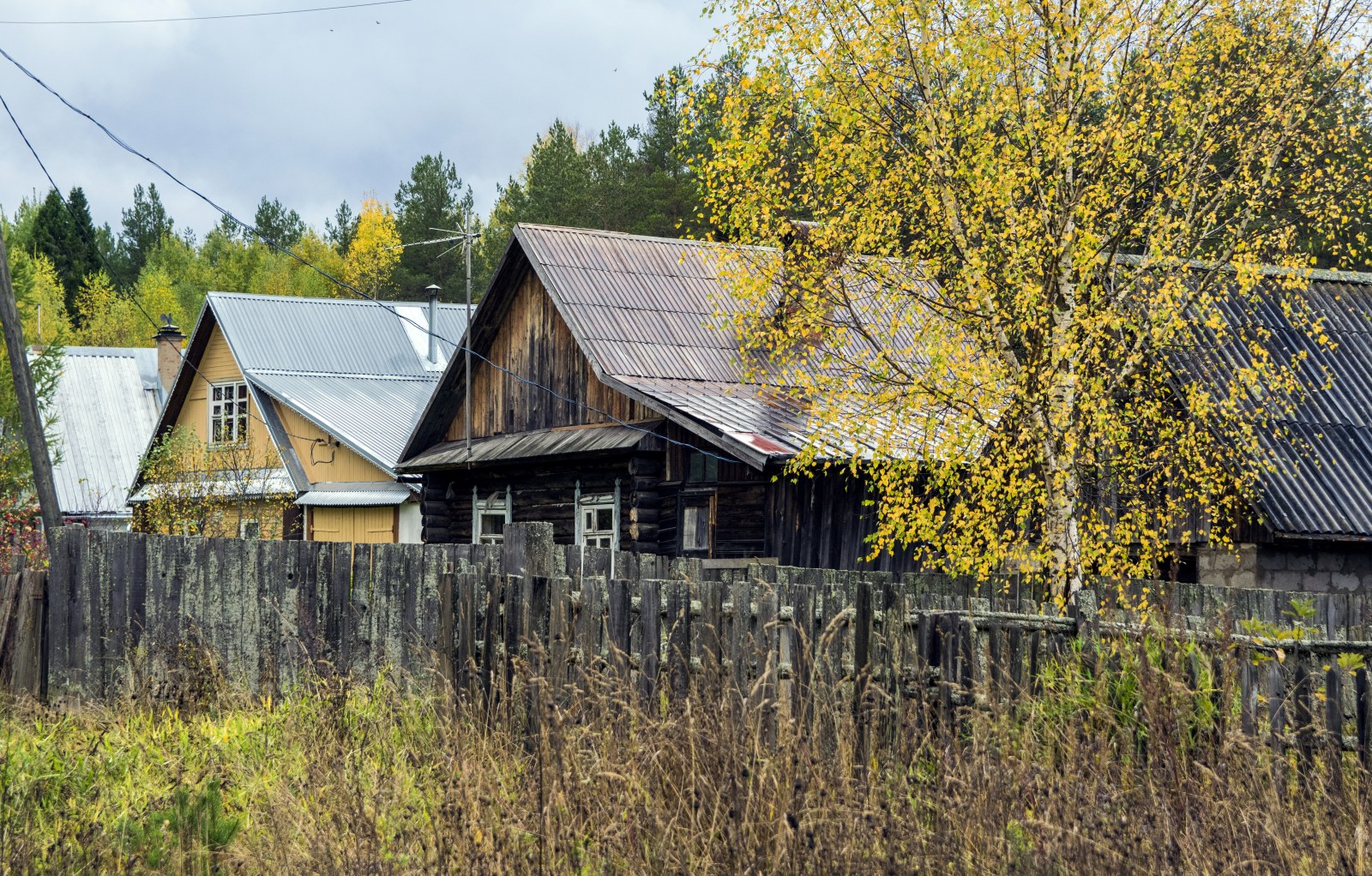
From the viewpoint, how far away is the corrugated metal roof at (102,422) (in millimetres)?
35281

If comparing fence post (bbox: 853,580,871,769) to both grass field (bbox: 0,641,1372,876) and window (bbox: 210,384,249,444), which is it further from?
window (bbox: 210,384,249,444)

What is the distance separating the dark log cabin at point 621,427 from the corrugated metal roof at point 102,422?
606 inches

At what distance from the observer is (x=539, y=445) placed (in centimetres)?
1981

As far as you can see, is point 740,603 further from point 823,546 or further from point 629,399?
point 629,399

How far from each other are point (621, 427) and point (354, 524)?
1068cm

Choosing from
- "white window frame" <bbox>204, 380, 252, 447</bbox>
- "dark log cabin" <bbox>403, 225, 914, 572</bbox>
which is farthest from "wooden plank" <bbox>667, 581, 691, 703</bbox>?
"white window frame" <bbox>204, 380, 252, 447</bbox>

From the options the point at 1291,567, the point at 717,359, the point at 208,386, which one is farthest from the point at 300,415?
the point at 1291,567

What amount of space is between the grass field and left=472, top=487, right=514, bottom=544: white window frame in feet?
47.7

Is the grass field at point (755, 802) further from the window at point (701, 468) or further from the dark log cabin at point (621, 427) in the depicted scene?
the window at point (701, 468)

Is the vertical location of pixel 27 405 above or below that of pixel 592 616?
above

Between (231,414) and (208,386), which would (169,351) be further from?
(231,414)

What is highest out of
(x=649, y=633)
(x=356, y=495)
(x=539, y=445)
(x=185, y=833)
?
(x=539, y=445)

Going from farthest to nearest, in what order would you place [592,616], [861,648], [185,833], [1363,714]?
[592,616] < [861,648] < [185,833] < [1363,714]

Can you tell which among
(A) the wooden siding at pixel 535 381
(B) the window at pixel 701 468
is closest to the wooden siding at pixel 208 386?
(A) the wooden siding at pixel 535 381
